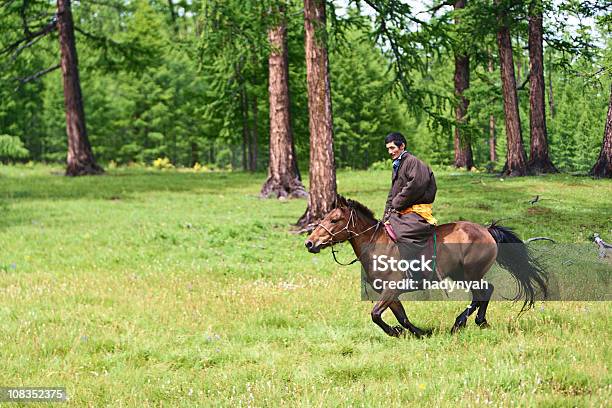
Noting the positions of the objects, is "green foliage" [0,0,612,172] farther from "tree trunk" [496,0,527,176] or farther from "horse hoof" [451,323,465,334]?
"horse hoof" [451,323,465,334]

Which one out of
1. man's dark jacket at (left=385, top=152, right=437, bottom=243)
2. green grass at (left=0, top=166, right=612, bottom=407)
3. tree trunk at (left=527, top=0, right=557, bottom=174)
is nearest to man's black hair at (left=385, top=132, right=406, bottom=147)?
man's dark jacket at (left=385, top=152, right=437, bottom=243)

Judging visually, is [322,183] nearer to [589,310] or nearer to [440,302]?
[440,302]

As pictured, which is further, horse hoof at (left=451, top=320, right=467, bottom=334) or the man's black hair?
horse hoof at (left=451, top=320, right=467, bottom=334)

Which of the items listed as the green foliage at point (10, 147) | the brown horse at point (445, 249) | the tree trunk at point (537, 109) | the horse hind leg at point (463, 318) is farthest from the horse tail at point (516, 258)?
the tree trunk at point (537, 109)

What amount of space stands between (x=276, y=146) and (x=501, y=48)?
38.7 ft

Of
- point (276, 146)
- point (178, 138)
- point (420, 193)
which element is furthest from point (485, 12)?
point (178, 138)

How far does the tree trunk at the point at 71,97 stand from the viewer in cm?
3366

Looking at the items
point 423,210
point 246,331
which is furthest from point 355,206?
point 246,331

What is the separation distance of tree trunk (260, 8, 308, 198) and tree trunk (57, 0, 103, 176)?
12.6 metres

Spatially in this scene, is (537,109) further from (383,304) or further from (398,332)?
(383,304)

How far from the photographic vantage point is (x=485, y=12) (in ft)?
89.0

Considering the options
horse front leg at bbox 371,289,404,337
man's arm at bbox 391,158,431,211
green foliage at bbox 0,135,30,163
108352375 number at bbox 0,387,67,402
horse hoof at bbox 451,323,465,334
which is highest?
green foliage at bbox 0,135,30,163

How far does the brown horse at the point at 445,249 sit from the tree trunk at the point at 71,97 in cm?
2865

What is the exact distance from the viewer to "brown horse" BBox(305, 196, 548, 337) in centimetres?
778
